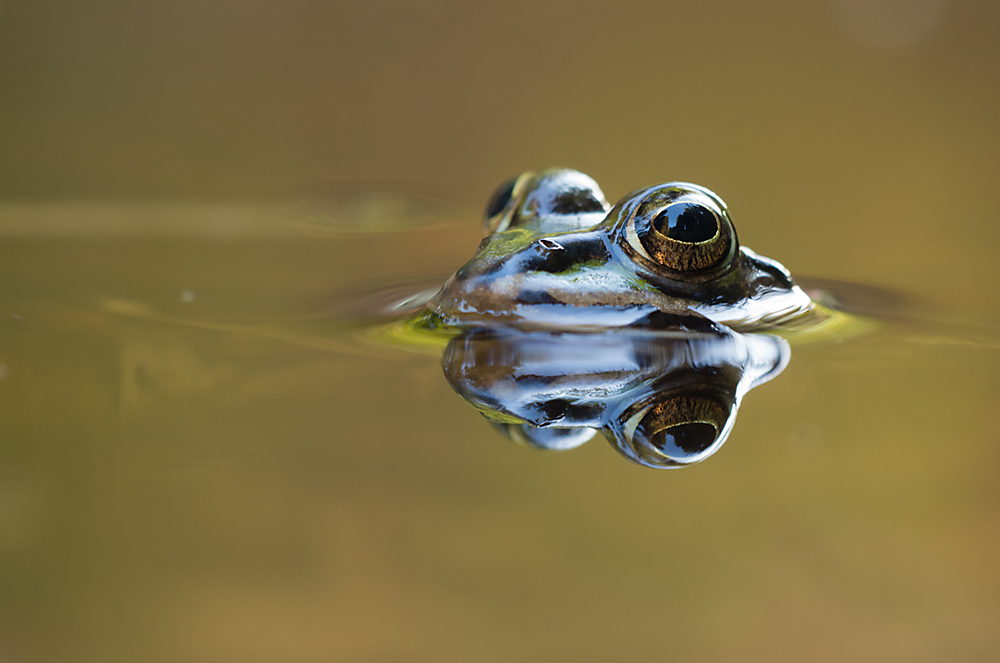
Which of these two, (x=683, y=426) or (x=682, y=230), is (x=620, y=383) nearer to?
(x=683, y=426)

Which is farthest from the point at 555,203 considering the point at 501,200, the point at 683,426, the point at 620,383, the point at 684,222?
the point at 683,426

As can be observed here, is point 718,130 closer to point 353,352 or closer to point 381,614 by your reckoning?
point 353,352

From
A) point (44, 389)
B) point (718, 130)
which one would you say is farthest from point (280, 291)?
point (718, 130)

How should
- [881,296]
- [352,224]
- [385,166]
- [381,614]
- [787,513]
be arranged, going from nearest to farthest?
[381,614]
[787,513]
[881,296]
[352,224]
[385,166]

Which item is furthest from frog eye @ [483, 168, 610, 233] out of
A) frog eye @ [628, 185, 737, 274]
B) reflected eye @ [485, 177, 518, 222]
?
frog eye @ [628, 185, 737, 274]

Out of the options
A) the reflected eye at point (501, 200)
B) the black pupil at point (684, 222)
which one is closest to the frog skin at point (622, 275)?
the black pupil at point (684, 222)

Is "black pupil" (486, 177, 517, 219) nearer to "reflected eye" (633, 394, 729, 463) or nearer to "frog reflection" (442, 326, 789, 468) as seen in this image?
"frog reflection" (442, 326, 789, 468)
